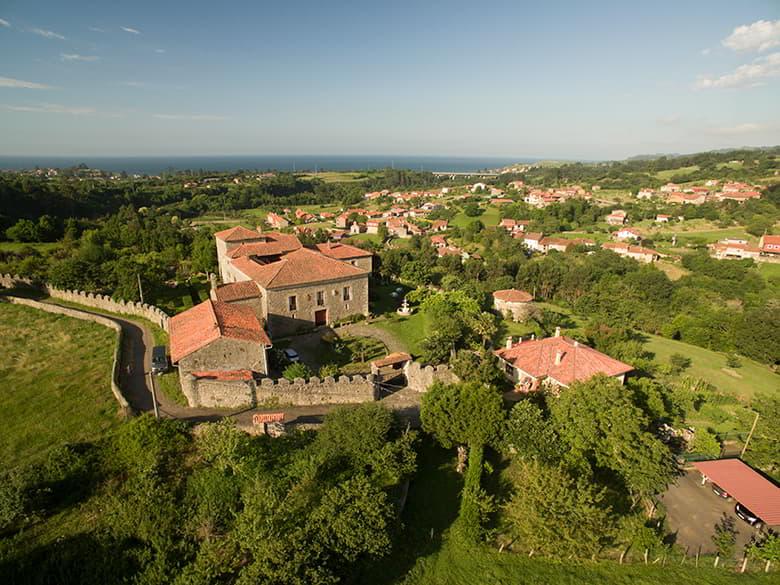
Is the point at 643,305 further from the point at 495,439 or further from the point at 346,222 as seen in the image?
the point at 346,222

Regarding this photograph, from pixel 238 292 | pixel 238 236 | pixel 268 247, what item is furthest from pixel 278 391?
pixel 238 236

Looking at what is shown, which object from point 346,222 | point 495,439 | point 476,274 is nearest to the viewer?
point 495,439

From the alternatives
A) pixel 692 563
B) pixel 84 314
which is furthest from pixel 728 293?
pixel 84 314

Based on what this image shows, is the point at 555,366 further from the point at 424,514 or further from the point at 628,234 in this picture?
the point at 628,234

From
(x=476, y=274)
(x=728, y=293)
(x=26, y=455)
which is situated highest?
(x=26, y=455)

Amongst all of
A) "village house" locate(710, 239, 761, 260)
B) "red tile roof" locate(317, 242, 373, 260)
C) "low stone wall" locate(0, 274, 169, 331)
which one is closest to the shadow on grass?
"low stone wall" locate(0, 274, 169, 331)

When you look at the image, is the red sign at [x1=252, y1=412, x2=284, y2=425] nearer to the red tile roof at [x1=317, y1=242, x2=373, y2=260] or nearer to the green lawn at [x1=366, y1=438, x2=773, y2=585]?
the green lawn at [x1=366, y1=438, x2=773, y2=585]
